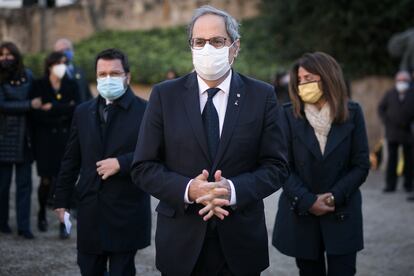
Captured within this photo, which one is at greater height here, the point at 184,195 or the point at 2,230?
the point at 184,195

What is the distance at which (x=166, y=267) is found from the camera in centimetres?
371

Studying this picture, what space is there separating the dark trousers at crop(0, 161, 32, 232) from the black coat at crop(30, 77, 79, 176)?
0.82 ft

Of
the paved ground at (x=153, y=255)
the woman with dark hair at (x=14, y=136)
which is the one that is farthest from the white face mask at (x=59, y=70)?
the paved ground at (x=153, y=255)

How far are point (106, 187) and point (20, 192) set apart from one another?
321cm

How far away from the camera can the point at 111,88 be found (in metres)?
5.00

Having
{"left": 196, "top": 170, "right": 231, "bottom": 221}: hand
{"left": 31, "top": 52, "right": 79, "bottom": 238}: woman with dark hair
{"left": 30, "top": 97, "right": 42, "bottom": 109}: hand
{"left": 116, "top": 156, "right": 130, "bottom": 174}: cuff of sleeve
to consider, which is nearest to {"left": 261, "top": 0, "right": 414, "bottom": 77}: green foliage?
{"left": 31, "top": 52, "right": 79, "bottom": 238}: woman with dark hair

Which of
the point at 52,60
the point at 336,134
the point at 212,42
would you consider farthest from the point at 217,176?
the point at 52,60

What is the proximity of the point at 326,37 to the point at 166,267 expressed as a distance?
52.4ft

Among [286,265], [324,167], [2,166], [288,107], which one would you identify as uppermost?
[288,107]

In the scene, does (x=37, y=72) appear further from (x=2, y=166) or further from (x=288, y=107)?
(x=288, y=107)

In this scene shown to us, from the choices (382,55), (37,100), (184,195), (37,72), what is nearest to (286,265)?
(37,100)

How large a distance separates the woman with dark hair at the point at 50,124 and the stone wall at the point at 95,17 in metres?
16.4

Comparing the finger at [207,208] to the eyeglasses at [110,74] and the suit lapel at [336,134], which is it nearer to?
the suit lapel at [336,134]

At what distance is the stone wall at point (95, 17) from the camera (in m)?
24.3
